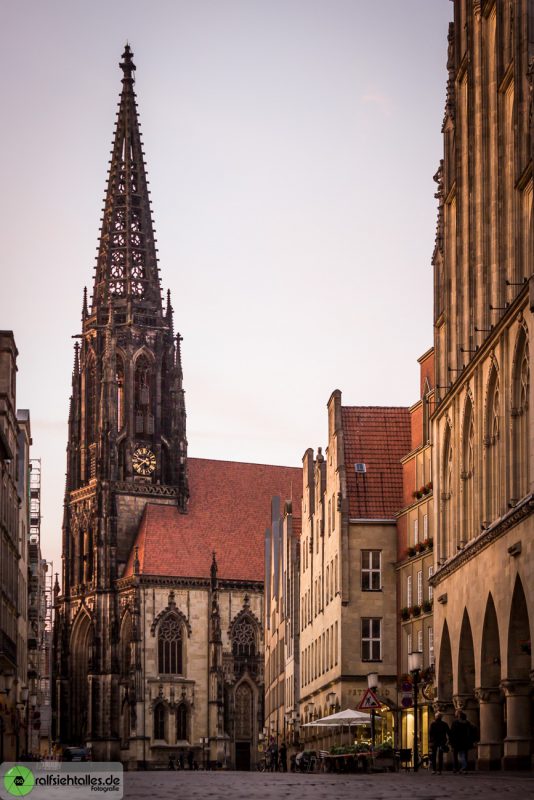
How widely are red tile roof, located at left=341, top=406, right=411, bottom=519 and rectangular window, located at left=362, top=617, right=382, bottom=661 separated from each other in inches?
159

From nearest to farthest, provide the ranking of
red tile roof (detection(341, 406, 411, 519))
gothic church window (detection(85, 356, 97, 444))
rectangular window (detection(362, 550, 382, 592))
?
rectangular window (detection(362, 550, 382, 592)) → red tile roof (detection(341, 406, 411, 519)) → gothic church window (detection(85, 356, 97, 444))

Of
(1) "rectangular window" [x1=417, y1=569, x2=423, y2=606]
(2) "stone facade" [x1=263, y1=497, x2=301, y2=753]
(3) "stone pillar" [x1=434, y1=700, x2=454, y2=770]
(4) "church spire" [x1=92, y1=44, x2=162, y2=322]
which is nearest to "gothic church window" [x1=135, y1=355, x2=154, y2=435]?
(4) "church spire" [x1=92, y1=44, x2=162, y2=322]

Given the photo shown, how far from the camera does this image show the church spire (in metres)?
141

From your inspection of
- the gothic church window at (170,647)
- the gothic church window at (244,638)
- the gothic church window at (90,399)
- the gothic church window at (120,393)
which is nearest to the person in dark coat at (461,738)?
the gothic church window at (170,647)

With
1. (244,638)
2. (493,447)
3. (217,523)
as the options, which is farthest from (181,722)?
(493,447)

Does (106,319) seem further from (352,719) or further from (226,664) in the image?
(352,719)

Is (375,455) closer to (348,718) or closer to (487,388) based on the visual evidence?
(348,718)

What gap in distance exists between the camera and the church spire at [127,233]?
141 meters

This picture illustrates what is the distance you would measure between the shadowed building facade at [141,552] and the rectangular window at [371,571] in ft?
222

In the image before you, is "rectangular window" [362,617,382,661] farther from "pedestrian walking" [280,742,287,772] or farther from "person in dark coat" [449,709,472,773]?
"person in dark coat" [449,709,472,773]

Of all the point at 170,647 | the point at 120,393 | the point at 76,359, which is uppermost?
the point at 76,359

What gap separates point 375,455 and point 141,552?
70.3 meters

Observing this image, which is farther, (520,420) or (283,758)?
(283,758)

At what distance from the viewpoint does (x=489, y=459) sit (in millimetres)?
38594
